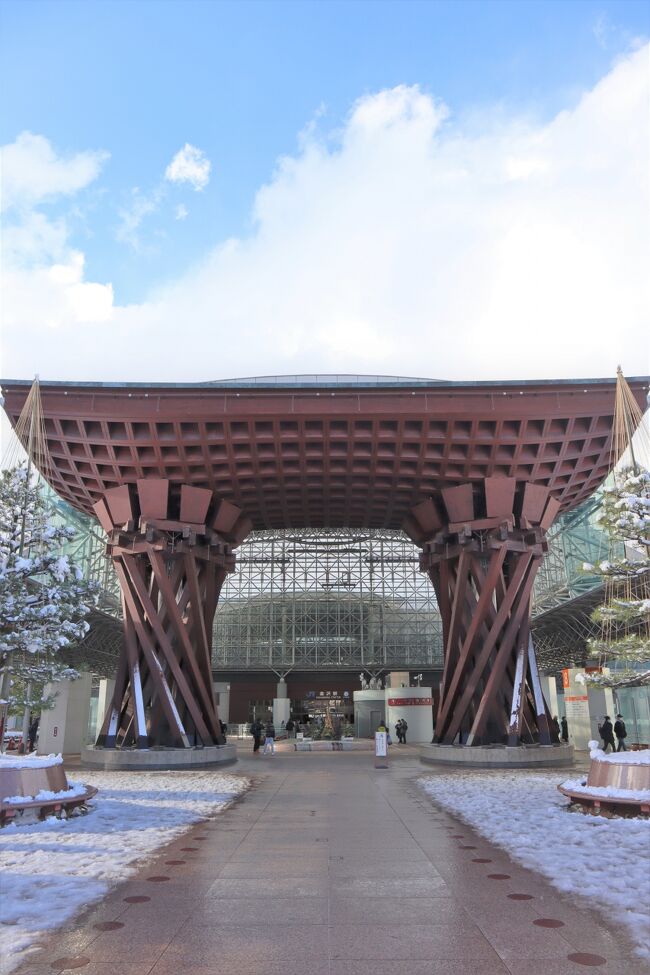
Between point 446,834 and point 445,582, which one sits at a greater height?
point 445,582

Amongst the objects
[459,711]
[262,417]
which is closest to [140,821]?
[262,417]

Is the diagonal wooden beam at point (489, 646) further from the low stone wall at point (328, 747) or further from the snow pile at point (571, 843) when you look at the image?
the low stone wall at point (328, 747)

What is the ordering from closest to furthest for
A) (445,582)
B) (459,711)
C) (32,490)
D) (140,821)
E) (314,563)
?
(140,821), (32,490), (459,711), (445,582), (314,563)

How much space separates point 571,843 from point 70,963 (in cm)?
555

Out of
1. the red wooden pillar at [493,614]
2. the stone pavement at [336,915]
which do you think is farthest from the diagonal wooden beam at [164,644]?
the stone pavement at [336,915]

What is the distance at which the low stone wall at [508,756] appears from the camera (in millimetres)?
18969

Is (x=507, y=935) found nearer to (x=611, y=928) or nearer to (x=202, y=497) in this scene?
(x=611, y=928)

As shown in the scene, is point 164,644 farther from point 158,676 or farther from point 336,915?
point 336,915

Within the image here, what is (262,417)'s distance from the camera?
789 inches

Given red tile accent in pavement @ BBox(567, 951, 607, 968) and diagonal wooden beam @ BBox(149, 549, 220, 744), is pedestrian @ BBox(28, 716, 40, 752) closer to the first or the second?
diagonal wooden beam @ BBox(149, 549, 220, 744)

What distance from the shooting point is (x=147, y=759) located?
63.1ft

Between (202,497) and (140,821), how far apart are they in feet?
44.7

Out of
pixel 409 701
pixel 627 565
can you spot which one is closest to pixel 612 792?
pixel 627 565

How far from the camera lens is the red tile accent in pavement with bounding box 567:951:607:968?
158 inches
